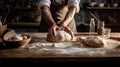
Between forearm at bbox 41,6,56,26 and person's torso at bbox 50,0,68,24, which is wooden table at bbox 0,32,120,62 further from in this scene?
person's torso at bbox 50,0,68,24

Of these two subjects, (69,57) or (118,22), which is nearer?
(69,57)

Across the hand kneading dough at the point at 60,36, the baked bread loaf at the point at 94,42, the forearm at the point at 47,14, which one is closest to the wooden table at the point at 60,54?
the baked bread loaf at the point at 94,42

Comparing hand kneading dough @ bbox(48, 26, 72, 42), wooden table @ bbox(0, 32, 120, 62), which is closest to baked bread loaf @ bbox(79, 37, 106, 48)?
wooden table @ bbox(0, 32, 120, 62)

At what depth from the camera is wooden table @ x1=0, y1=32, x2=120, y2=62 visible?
1880 mm

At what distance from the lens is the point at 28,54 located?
6.43ft

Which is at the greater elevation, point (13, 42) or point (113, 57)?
point (13, 42)

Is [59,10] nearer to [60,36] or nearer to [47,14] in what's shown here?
[47,14]

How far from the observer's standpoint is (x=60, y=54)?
197 cm

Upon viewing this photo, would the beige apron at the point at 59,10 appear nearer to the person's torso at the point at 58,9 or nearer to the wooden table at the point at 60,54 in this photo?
the person's torso at the point at 58,9
